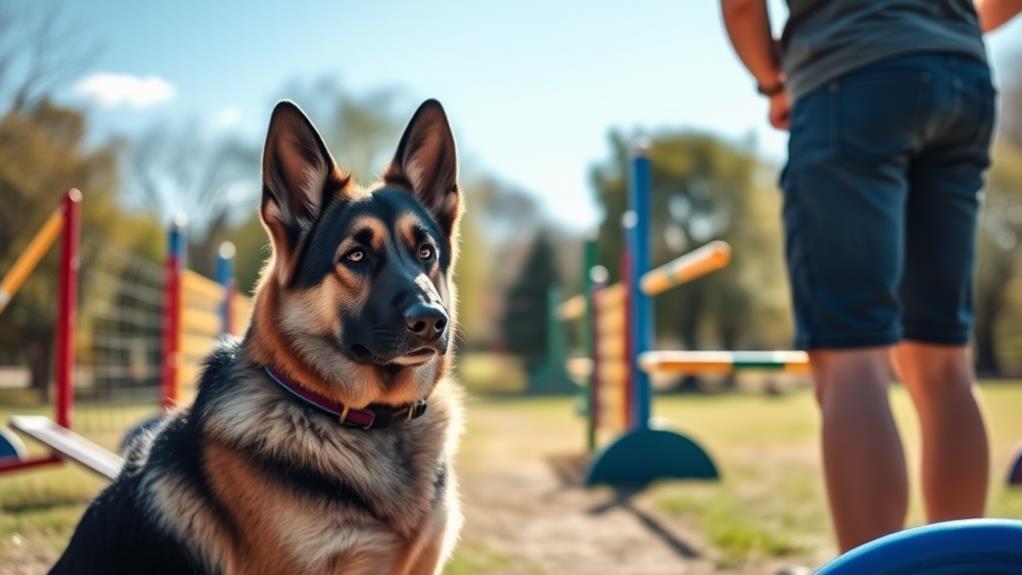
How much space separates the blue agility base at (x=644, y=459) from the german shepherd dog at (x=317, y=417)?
3.13m

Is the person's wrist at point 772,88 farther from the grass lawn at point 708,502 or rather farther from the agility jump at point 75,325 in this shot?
the agility jump at point 75,325

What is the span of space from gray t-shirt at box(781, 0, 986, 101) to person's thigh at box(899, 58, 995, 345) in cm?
7

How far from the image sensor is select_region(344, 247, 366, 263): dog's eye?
1.96m

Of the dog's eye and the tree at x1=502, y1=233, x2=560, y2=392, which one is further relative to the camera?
the tree at x1=502, y1=233, x2=560, y2=392

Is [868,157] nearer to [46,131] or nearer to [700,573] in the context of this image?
[700,573]

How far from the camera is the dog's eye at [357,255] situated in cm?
196

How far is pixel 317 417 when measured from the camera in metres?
1.88

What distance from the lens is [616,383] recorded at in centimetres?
665

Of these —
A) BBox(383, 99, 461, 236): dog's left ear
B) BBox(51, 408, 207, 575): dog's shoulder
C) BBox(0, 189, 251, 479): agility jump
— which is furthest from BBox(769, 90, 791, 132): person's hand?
BBox(51, 408, 207, 575): dog's shoulder

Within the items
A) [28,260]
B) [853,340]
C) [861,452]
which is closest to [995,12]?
[853,340]

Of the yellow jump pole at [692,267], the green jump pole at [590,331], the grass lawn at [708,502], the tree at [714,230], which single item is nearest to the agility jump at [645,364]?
the yellow jump pole at [692,267]

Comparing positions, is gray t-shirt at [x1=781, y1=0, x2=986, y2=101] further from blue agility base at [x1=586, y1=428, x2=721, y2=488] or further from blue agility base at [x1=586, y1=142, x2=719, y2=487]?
blue agility base at [x1=586, y1=428, x2=721, y2=488]

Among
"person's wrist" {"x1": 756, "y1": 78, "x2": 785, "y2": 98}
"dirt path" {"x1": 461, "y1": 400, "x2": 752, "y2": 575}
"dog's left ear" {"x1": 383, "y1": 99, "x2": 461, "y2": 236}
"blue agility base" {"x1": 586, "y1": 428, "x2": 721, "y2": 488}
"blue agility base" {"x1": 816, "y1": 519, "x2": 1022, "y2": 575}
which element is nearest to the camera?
"blue agility base" {"x1": 816, "y1": 519, "x2": 1022, "y2": 575}

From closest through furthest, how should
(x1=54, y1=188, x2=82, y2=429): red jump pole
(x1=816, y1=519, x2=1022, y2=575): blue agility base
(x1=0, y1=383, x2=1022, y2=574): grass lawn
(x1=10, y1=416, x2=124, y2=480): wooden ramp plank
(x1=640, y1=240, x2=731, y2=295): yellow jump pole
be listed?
(x1=816, y1=519, x2=1022, y2=575): blue agility base
(x1=10, y1=416, x2=124, y2=480): wooden ramp plank
(x1=0, y1=383, x2=1022, y2=574): grass lawn
(x1=640, y1=240, x2=731, y2=295): yellow jump pole
(x1=54, y1=188, x2=82, y2=429): red jump pole
